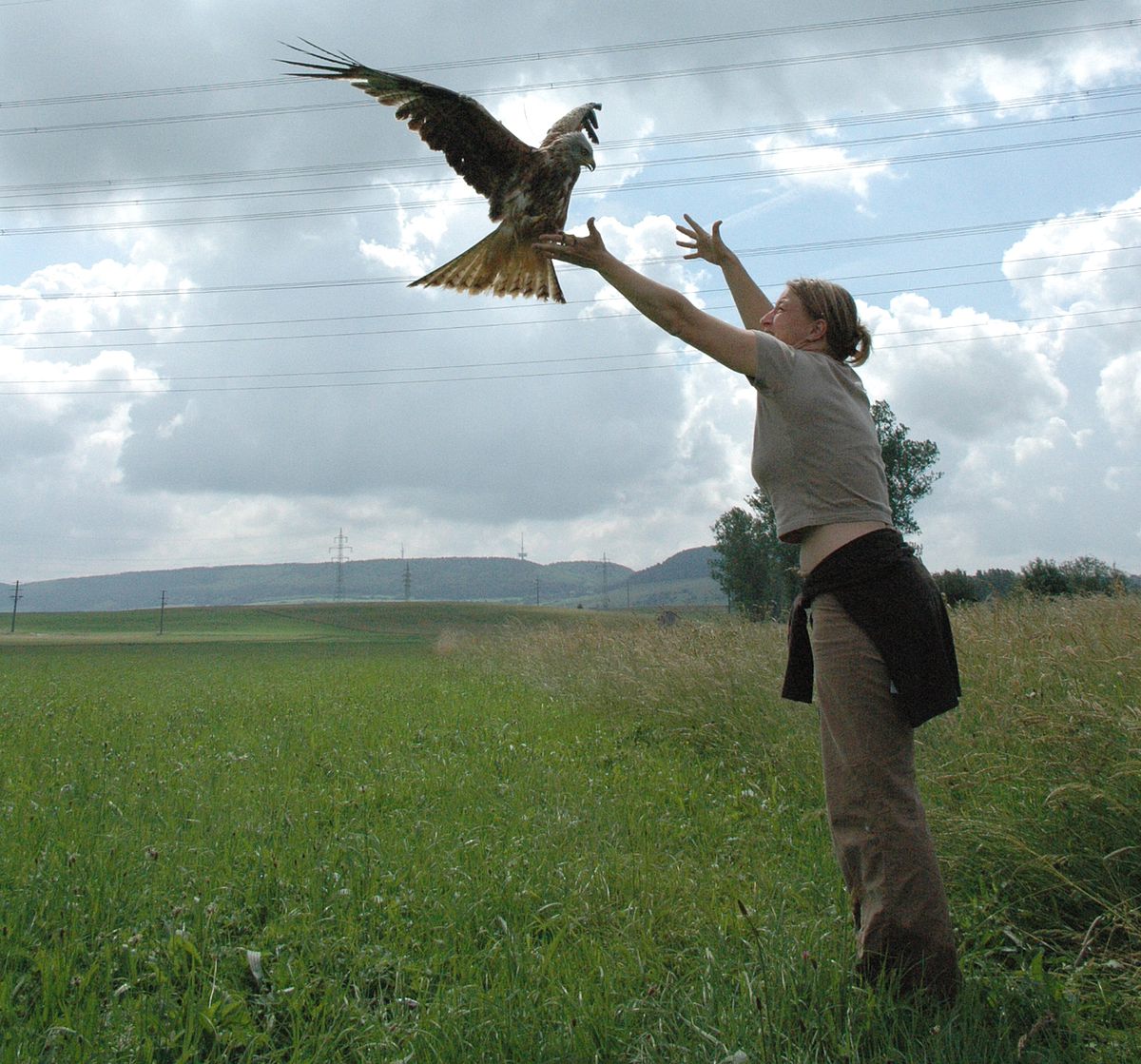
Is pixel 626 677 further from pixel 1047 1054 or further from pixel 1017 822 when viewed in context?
pixel 1047 1054

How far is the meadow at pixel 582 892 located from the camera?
285cm

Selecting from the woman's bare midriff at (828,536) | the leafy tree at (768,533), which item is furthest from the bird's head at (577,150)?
the leafy tree at (768,533)

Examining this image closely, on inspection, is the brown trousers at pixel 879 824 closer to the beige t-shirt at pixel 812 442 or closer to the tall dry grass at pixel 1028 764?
the beige t-shirt at pixel 812 442

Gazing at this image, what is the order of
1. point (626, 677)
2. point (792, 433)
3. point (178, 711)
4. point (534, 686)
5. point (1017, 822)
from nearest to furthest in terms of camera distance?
point (792, 433) < point (1017, 822) < point (626, 677) < point (178, 711) < point (534, 686)

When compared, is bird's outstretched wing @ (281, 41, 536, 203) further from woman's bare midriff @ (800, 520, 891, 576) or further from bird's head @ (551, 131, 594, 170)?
woman's bare midriff @ (800, 520, 891, 576)

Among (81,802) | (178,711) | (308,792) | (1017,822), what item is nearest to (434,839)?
(308,792)

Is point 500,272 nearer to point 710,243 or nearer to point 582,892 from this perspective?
point 710,243

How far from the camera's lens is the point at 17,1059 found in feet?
8.68

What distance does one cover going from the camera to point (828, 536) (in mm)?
3018

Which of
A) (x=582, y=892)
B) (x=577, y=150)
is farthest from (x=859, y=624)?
(x=577, y=150)

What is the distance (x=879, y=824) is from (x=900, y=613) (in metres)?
0.61

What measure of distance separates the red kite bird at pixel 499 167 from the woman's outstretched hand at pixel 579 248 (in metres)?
1.01

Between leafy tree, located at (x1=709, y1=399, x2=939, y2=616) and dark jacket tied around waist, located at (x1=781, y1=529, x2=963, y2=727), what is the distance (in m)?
48.7

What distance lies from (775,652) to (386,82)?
561 centimetres
